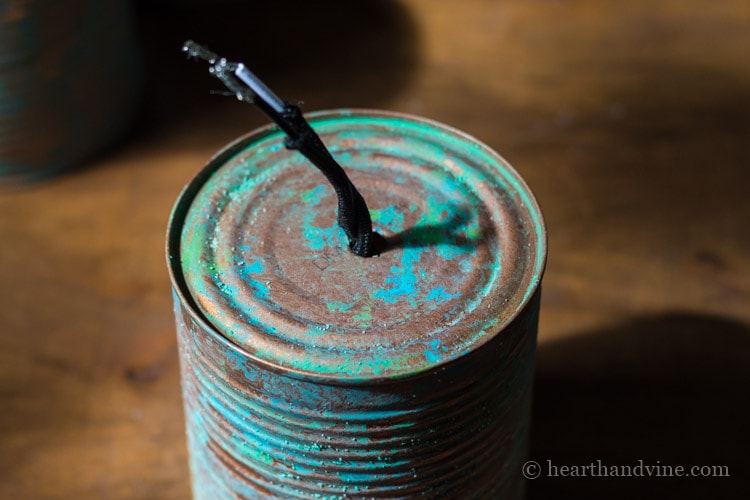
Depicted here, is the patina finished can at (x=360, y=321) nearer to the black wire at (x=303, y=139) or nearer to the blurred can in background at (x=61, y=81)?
the black wire at (x=303, y=139)

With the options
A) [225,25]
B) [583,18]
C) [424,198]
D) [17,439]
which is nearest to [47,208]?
[17,439]

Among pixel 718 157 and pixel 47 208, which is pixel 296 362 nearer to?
pixel 47 208

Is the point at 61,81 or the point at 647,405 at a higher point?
the point at 61,81

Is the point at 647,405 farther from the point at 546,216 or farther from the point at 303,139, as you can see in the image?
the point at 303,139

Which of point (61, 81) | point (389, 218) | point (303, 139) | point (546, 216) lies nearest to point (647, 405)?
point (546, 216)

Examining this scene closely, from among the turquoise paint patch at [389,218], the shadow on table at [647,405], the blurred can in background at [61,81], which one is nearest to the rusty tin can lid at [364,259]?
the turquoise paint patch at [389,218]
